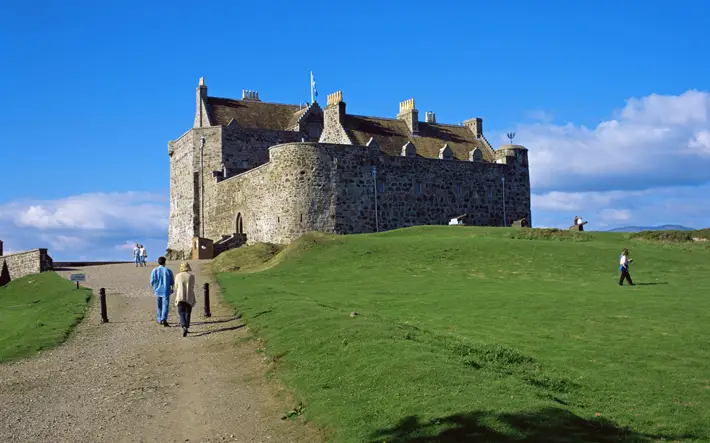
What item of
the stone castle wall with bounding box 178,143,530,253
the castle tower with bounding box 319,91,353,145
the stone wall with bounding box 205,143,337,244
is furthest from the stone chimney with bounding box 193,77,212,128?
the stone wall with bounding box 205,143,337,244

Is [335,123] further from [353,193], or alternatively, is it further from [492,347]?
[492,347]

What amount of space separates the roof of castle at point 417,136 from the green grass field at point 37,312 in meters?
30.7

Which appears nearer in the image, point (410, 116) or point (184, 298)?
point (184, 298)

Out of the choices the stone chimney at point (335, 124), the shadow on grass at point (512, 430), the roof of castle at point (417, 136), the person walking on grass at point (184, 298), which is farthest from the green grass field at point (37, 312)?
the roof of castle at point (417, 136)

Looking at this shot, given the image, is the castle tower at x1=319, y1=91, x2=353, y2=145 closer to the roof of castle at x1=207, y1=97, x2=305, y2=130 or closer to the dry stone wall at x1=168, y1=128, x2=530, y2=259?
the dry stone wall at x1=168, y1=128, x2=530, y2=259

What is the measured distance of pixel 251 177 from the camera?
6291cm

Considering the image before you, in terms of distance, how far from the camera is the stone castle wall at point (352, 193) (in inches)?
2265

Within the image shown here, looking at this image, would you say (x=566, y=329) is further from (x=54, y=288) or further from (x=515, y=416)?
(x=54, y=288)

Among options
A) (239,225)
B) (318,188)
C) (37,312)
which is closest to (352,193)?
(318,188)

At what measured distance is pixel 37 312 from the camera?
32.1 meters

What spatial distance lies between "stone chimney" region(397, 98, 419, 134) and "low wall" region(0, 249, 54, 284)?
3546cm

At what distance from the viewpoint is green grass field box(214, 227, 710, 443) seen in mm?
12672

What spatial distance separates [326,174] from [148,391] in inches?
1665

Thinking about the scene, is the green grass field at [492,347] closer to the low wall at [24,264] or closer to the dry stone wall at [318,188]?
the dry stone wall at [318,188]
